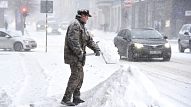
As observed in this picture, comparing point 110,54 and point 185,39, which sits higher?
point 185,39

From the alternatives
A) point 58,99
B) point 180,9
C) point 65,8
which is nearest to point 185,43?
point 58,99

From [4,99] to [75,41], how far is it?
2.15 metres

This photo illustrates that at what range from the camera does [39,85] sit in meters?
9.57

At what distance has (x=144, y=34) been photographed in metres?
18.0

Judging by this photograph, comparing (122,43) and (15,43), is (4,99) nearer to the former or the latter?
(122,43)

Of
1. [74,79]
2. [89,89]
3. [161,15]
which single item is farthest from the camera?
[161,15]

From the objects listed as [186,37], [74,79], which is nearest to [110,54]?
[186,37]

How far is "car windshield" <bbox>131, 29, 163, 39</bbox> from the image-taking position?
17.7m

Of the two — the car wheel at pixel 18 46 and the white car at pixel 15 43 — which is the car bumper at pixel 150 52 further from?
the car wheel at pixel 18 46

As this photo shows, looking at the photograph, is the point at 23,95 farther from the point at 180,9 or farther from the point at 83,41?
the point at 180,9

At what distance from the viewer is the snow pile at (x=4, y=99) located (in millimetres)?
7297

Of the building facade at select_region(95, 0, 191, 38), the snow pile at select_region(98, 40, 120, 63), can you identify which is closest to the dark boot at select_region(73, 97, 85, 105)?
the snow pile at select_region(98, 40, 120, 63)

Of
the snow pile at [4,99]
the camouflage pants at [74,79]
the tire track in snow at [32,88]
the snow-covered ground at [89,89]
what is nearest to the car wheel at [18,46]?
the tire track in snow at [32,88]

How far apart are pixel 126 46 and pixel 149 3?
112 ft
